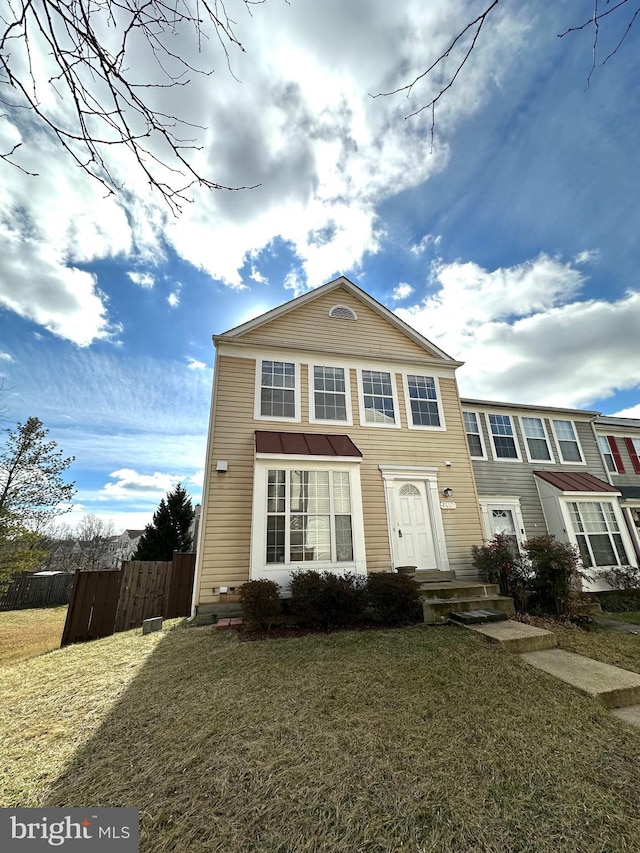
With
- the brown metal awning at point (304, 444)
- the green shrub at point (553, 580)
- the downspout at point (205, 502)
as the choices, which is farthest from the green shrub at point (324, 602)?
the green shrub at point (553, 580)

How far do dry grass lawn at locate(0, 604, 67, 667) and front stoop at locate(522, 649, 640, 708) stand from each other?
9.09 m

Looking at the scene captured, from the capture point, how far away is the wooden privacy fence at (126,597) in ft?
23.4

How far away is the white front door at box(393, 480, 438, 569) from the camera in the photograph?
8.18 meters

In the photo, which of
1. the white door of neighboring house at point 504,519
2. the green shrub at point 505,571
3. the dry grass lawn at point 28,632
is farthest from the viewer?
the white door of neighboring house at point 504,519

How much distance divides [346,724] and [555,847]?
1605 millimetres

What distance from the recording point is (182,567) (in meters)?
9.33

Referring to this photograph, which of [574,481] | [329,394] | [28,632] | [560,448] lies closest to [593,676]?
[329,394]

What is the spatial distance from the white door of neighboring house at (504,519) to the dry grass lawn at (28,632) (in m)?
12.2

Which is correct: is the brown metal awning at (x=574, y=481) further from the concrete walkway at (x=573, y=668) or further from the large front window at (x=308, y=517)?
the large front window at (x=308, y=517)

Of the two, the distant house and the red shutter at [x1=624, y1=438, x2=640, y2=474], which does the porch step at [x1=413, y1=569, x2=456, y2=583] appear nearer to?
the red shutter at [x1=624, y1=438, x2=640, y2=474]

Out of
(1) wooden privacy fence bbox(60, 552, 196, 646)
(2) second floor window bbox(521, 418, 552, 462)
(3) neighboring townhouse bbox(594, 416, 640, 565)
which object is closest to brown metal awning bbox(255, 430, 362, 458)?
(1) wooden privacy fence bbox(60, 552, 196, 646)

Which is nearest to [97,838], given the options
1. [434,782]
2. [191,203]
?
[434,782]

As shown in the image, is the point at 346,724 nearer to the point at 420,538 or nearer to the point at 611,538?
the point at 420,538

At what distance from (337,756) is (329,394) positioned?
770 cm
